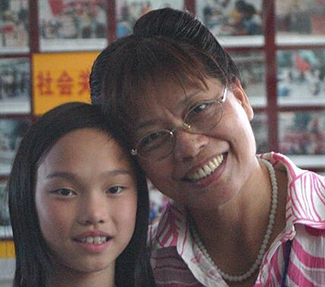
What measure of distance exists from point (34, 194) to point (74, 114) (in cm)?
11

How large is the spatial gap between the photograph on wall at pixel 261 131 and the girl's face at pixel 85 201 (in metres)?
0.77

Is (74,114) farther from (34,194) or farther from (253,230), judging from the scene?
(253,230)

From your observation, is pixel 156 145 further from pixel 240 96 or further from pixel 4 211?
pixel 4 211

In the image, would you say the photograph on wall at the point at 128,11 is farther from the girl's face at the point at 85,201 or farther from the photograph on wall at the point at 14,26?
the girl's face at the point at 85,201

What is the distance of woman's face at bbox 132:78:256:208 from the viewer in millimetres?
836

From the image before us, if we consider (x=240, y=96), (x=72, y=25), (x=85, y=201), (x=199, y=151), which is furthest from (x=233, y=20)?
(x=85, y=201)

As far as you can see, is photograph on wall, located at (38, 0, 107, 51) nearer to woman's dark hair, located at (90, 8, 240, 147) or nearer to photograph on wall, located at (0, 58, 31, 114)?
photograph on wall, located at (0, 58, 31, 114)

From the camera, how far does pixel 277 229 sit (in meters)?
0.92

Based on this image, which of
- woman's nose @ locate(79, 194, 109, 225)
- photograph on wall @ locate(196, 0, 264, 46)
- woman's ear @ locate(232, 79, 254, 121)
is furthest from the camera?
photograph on wall @ locate(196, 0, 264, 46)

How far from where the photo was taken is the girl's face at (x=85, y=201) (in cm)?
78

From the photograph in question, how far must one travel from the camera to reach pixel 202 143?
33.0 inches

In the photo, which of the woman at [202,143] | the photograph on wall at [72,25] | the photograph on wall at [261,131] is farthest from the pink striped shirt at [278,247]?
the photograph on wall at [72,25]

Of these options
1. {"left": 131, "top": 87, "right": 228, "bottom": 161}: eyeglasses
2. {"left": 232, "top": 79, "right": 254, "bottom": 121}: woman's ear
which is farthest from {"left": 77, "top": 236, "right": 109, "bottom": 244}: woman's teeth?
{"left": 232, "top": 79, "right": 254, "bottom": 121}: woman's ear

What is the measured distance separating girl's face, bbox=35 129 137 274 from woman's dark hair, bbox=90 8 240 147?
6 cm
